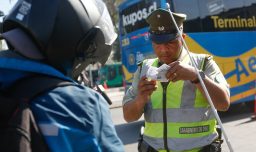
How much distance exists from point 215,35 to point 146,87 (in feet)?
26.4

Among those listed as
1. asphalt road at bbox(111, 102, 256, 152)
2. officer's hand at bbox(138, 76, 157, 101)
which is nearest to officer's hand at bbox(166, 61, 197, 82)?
officer's hand at bbox(138, 76, 157, 101)

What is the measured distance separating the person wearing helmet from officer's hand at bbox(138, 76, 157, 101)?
2.78ft

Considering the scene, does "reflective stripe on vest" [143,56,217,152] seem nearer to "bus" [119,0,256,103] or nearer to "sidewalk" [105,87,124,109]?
"bus" [119,0,256,103]

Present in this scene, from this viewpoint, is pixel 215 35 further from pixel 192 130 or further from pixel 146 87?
pixel 146 87

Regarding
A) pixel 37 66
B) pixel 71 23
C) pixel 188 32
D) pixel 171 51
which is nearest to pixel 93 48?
pixel 71 23

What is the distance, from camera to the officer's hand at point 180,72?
2.13 meters

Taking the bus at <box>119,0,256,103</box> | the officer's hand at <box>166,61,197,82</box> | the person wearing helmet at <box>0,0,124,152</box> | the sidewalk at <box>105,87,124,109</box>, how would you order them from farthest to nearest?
the sidewalk at <box>105,87,124,109</box>
the bus at <box>119,0,256,103</box>
the officer's hand at <box>166,61,197,82</box>
the person wearing helmet at <box>0,0,124,152</box>

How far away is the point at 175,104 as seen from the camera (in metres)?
2.41

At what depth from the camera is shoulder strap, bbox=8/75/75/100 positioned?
1101mm

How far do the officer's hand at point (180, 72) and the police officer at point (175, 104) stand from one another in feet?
0.56

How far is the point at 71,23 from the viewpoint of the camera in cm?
124

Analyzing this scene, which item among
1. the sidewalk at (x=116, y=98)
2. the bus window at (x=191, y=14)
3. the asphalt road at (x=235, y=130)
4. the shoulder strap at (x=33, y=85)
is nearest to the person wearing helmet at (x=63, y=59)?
the shoulder strap at (x=33, y=85)

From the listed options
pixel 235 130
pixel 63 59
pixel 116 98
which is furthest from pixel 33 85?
pixel 116 98

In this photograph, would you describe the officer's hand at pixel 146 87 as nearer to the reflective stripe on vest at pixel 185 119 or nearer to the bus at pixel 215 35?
the reflective stripe on vest at pixel 185 119
